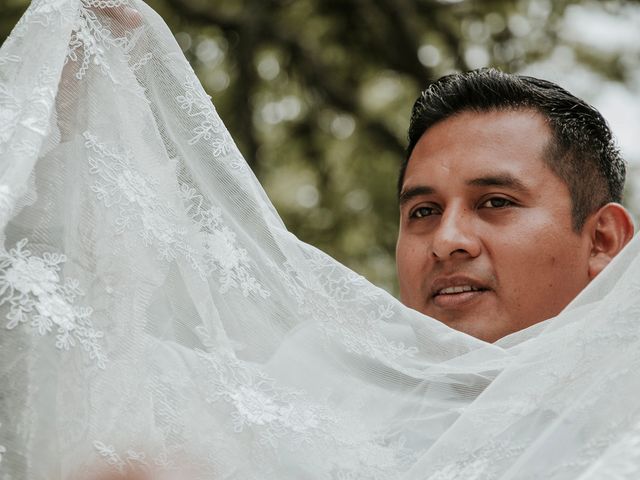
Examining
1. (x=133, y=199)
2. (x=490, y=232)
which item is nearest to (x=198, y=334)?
(x=133, y=199)

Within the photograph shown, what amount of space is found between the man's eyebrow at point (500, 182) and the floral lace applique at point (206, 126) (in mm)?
741

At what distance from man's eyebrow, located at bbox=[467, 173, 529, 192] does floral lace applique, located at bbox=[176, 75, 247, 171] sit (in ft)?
2.43

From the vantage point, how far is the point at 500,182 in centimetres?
244

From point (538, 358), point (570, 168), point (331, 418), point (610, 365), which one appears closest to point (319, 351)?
point (331, 418)

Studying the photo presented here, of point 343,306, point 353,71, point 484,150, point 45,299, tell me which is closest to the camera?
point 45,299

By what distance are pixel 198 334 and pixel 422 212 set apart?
959 millimetres

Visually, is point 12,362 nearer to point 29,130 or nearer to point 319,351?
point 29,130

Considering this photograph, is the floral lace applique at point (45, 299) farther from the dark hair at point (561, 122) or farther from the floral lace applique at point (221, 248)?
the dark hair at point (561, 122)

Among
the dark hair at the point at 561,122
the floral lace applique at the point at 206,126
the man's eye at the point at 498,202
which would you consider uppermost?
Result: the dark hair at the point at 561,122

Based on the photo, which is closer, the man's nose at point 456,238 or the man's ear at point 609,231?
the man's nose at point 456,238

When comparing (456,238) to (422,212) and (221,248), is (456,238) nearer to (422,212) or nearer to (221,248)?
(422,212)

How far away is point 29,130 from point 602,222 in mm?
1612

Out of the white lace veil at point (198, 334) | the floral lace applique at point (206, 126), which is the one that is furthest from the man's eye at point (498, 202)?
the floral lace applique at point (206, 126)

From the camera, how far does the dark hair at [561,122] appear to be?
8.47 ft
